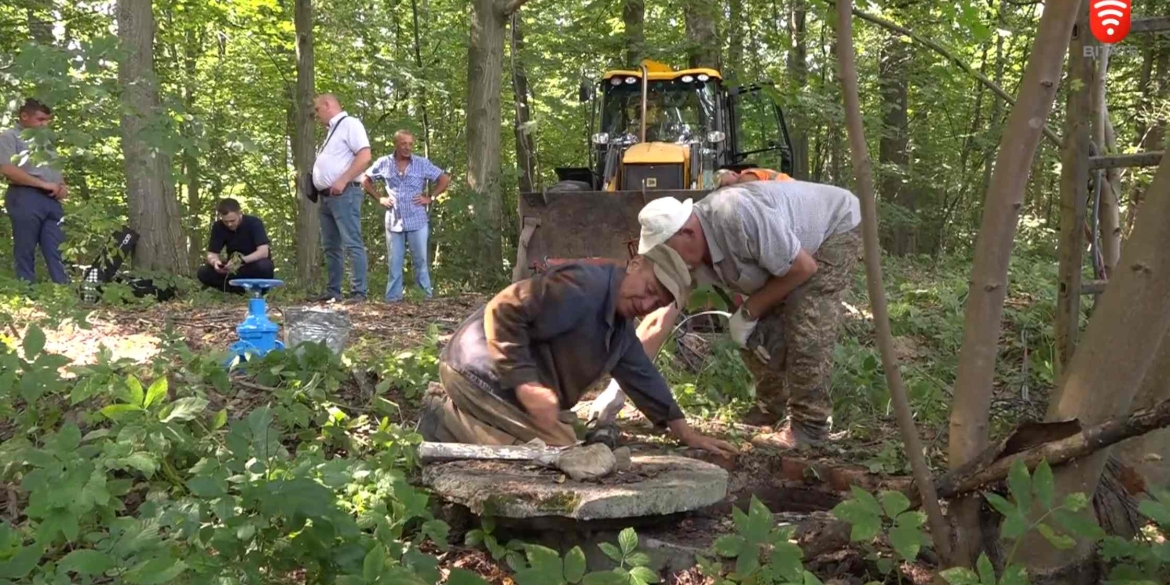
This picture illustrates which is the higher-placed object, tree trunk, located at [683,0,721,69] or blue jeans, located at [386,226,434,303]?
tree trunk, located at [683,0,721,69]

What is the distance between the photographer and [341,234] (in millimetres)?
7570

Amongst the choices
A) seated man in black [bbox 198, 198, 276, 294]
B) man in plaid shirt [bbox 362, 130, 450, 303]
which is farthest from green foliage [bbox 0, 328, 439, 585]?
man in plaid shirt [bbox 362, 130, 450, 303]

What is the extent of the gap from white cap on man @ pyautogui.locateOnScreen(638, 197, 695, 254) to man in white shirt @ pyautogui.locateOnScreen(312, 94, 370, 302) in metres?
4.51

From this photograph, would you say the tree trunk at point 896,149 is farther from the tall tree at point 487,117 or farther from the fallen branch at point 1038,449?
the fallen branch at point 1038,449

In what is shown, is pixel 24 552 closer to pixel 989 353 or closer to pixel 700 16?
pixel 989 353

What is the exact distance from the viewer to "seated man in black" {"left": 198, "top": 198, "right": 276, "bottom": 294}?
762 centimetres

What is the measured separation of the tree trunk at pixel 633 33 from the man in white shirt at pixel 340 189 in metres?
6.46

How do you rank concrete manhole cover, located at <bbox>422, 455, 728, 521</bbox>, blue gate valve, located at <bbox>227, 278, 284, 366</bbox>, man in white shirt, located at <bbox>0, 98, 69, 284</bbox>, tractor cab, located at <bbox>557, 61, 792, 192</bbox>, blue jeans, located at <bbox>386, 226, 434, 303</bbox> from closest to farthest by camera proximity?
concrete manhole cover, located at <bbox>422, 455, 728, 521</bbox> < blue gate valve, located at <bbox>227, 278, 284, 366</bbox> < man in white shirt, located at <bbox>0, 98, 69, 284</bbox> < blue jeans, located at <bbox>386, 226, 434, 303</bbox> < tractor cab, located at <bbox>557, 61, 792, 192</bbox>

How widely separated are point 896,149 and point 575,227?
29.7 ft

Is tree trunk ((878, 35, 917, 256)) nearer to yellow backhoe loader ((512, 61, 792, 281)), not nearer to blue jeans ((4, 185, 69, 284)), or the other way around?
yellow backhoe loader ((512, 61, 792, 281))

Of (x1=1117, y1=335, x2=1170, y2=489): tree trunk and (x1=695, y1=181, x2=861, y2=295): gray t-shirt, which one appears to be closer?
(x1=1117, y1=335, x2=1170, y2=489): tree trunk

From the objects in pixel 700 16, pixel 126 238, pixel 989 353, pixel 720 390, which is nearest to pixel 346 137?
pixel 126 238

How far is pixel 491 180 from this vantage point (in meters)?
10.2

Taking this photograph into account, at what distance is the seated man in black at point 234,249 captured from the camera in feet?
25.0
